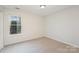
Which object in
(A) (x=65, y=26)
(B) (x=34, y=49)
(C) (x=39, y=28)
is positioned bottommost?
(B) (x=34, y=49)

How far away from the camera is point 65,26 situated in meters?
3.96

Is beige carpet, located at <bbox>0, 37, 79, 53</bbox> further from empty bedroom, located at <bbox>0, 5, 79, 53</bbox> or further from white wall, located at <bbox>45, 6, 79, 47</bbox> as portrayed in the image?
white wall, located at <bbox>45, 6, 79, 47</bbox>

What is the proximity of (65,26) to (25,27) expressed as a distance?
1858 mm

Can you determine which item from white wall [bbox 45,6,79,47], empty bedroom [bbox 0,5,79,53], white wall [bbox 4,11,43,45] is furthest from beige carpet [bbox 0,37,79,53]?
white wall [bbox 45,6,79,47]

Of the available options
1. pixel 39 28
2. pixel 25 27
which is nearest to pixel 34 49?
pixel 25 27

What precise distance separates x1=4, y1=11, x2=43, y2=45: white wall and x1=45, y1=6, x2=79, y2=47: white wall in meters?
0.59

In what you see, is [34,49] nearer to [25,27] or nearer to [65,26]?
[25,27]

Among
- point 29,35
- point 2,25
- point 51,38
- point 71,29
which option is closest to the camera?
point 2,25

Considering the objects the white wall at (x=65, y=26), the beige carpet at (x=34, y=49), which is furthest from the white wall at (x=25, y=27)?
the white wall at (x=65, y=26)

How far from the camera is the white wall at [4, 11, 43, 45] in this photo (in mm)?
2875

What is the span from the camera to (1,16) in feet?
9.46
